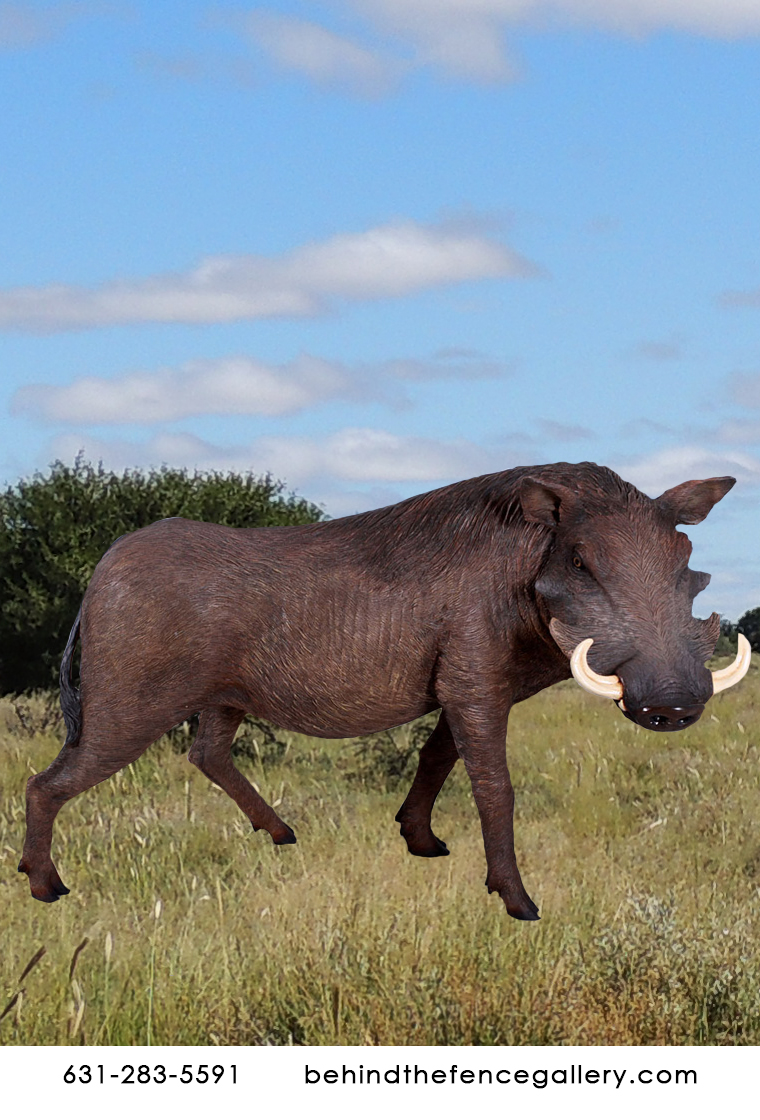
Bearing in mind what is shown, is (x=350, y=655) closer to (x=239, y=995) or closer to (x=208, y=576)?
(x=208, y=576)

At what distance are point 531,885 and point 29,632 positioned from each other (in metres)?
6.47

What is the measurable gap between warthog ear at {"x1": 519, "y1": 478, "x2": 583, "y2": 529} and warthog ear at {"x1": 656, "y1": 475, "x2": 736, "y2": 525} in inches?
18.1

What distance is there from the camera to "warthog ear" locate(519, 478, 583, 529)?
5398 millimetres

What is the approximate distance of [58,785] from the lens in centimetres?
632

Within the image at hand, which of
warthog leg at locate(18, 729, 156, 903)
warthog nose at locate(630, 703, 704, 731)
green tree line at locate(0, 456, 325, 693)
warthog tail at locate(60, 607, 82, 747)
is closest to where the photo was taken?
warthog nose at locate(630, 703, 704, 731)

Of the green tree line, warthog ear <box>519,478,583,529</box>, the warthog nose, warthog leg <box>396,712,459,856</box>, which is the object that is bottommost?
warthog leg <box>396,712,459,856</box>

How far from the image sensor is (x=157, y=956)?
18.0 feet

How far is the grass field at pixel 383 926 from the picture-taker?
16.2 ft

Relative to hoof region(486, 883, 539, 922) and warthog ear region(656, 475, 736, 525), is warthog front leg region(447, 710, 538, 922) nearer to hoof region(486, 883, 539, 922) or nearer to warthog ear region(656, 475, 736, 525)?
hoof region(486, 883, 539, 922)

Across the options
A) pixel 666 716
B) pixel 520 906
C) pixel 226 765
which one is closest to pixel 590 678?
pixel 666 716

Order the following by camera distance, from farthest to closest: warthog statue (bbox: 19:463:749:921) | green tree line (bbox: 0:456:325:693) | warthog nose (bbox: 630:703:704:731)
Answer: green tree line (bbox: 0:456:325:693)
warthog statue (bbox: 19:463:749:921)
warthog nose (bbox: 630:703:704:731)

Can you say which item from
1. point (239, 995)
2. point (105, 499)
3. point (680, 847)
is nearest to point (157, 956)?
point (239, 995)

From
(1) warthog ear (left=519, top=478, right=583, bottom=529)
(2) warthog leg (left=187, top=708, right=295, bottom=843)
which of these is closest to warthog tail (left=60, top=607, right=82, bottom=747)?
(2) warthog leg (left=187, top=708, right=295, bottom=843)

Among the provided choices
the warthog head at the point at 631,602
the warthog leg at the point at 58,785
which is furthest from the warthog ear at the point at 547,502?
the warthog leg at the point at 58,785
